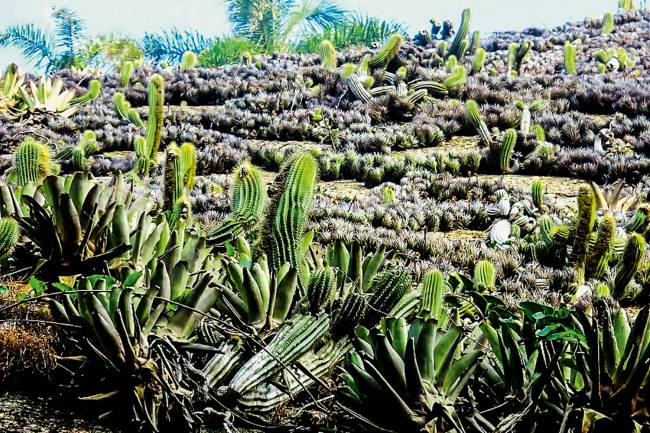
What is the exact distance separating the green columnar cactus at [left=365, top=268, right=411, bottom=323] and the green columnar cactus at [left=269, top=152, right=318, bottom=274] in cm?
49

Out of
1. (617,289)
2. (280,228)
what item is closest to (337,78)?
(617,289)

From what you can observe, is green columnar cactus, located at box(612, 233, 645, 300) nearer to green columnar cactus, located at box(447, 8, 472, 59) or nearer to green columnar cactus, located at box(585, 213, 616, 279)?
green columnar cactus, located at box(585, 213, 616, 279)

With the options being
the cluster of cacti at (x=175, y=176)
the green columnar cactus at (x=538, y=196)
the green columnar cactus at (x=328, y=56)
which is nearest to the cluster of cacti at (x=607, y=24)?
the green columnar cactus at (x=328, y=56)

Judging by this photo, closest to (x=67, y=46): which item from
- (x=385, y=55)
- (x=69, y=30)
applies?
(x=69, y=30)

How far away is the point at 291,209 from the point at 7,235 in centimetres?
133

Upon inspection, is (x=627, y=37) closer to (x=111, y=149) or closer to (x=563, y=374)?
(x=111, y=149)

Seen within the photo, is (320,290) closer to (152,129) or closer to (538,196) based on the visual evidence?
(538,196)

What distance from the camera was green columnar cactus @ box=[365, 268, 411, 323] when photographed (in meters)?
3.14

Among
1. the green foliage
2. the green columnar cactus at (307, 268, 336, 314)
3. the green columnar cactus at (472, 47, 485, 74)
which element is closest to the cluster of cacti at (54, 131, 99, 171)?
the green columnar cactus at (307, 268, 336, 314)

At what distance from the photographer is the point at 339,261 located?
11.3 feet

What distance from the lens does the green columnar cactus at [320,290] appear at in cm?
303

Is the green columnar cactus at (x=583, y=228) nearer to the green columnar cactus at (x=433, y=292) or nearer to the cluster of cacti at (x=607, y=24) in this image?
the green columnar cactus at (x=433, y=292)

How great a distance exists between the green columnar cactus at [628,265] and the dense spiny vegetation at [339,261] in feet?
0.05

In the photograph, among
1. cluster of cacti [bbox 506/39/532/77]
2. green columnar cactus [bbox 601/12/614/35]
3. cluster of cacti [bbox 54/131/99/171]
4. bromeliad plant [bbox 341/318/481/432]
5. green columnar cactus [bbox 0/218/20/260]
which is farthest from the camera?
green columnar cactus [bbox 601/12/614/35]
